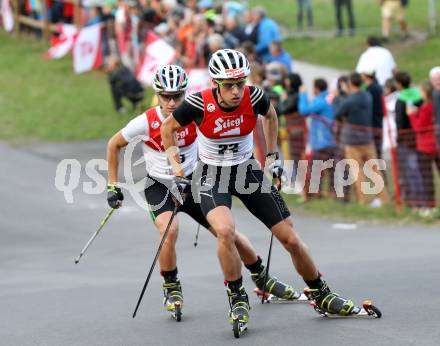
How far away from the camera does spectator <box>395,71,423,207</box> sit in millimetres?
15008

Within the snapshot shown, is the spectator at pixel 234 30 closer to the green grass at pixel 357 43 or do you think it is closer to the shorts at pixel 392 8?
the green grass at pixel 357 43

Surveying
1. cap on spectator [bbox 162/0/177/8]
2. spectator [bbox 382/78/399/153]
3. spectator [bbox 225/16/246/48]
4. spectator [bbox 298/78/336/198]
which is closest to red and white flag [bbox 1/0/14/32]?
cap on spectator [bbox 162/0/177/8]

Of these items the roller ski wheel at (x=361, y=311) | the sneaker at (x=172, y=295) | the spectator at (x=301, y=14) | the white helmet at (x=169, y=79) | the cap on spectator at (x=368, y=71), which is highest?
the spectator at (x=301, y=14)

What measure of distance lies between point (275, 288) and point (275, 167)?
4.17ft

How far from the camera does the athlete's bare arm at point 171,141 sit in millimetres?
8883

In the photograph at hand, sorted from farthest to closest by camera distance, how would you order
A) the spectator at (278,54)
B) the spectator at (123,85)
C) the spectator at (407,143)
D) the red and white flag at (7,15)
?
the red and white flag at (7,15)
the spectator at (123,85)
the spectator at (278,54)
the spectator at (407,143)

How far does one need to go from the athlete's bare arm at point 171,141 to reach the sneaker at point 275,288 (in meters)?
1.39

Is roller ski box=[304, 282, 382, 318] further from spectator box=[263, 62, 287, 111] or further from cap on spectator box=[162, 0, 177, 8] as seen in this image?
cap on spectator box=[162, 0, 177, 8]

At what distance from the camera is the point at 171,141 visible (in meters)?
8.97

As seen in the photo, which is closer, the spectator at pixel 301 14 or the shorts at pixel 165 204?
the shorts at pixel 165 204

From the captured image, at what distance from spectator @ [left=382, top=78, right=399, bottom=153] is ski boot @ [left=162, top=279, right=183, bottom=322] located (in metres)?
6.38

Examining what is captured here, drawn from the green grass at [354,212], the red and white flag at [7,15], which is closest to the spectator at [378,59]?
the green grass at [354,212]

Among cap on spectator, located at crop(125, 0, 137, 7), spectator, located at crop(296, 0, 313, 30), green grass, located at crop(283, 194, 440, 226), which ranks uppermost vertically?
cap on spectator, located at crop(125, 0, 137, 7)

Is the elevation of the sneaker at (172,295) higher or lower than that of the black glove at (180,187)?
A: lower
